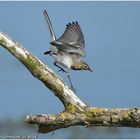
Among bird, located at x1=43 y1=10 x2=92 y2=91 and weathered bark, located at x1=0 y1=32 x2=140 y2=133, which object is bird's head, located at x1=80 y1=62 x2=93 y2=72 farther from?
weathered bark, located at x1=0 y1=32 x2=140 y2=133

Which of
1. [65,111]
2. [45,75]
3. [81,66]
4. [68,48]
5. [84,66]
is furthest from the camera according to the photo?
[84,66]

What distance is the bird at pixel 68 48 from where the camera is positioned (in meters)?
4.85

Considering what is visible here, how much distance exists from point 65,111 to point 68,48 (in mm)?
1657

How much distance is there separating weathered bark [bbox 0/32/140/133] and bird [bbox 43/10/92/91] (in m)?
1.23

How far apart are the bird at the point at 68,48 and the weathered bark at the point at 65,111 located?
4.02 feet

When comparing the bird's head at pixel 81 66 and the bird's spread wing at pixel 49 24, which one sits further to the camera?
the bird's head at pixel 81 66

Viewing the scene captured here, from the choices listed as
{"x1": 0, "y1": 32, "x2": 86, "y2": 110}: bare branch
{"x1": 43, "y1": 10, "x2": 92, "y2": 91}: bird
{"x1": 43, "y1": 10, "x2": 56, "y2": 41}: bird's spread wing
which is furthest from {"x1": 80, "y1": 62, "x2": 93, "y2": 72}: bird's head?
{"x1": 0, "y1": 32, "x2": 86, "y2": 110}: bare branch

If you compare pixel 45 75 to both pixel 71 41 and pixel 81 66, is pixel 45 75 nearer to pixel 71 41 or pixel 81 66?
pixel 71 41

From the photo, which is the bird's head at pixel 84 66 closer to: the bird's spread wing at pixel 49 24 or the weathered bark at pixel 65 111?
the bird's spread wing at pixel 49 24

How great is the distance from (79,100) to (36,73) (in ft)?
1.12

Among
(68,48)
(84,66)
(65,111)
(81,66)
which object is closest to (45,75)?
(65,111)

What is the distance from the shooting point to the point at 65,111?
3.25 metres

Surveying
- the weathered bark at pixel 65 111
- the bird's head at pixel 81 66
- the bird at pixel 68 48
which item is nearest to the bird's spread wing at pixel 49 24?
the bird at pixel 68 48

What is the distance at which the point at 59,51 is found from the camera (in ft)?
16.4
